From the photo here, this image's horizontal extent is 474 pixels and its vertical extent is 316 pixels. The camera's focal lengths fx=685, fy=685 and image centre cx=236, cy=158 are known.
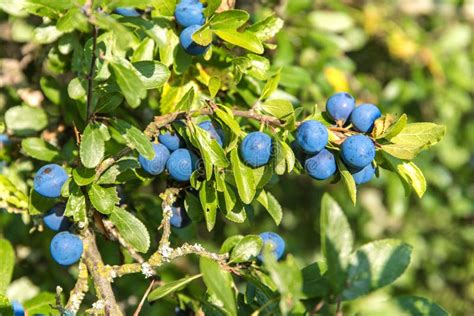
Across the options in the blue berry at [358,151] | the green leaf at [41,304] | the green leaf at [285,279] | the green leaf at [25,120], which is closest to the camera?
the green leaf at [285,279]

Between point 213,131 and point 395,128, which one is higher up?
point 395,128

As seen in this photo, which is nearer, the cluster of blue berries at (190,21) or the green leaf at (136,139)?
the green leaf at (136,139)

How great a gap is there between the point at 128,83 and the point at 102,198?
0.29m

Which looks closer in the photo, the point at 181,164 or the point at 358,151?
the point at 358,151

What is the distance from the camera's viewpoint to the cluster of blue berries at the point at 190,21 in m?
1.47

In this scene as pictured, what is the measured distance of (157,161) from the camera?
4.58 ft

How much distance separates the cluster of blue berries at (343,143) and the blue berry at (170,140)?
246 millimetres

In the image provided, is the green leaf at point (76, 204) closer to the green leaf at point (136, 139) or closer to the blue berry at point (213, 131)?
the green leaf at point (136, 139)

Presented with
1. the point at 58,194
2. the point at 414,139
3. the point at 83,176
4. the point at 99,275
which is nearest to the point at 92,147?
the point at 83,176

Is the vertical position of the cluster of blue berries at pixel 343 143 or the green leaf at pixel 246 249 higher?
the cluster of blue berries at pixel 343 143

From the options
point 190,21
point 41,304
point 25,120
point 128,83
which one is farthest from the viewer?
point 25,120

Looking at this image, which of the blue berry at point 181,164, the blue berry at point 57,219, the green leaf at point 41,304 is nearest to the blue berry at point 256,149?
the blue berry at point 181,164

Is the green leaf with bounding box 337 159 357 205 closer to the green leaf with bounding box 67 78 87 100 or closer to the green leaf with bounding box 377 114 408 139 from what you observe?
the green leaf with bounding box 377 114 408 139

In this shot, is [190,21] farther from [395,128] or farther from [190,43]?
[395,128]
